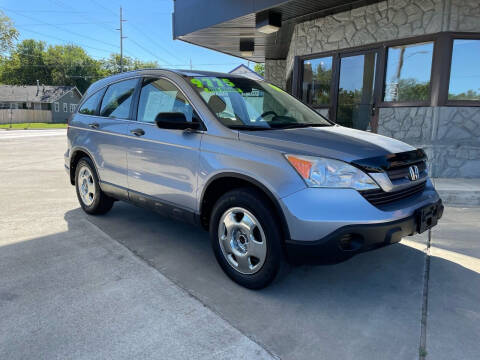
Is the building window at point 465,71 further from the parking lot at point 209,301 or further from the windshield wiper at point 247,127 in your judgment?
the windshield wiper at point 247,127

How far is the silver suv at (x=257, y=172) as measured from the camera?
99.6 inches

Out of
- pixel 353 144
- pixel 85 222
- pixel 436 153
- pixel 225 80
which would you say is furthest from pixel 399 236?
pixel 436 153

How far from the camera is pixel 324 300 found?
2.85 meters

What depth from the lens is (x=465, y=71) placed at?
703cm

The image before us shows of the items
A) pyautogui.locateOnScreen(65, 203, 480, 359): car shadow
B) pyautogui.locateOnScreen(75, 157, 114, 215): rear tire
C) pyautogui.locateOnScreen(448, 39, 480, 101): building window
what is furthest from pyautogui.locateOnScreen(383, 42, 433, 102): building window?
pyautogui.locateOnScreen(75, 157, 114, 215): rear tire

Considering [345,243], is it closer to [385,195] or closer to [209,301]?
[385,195]

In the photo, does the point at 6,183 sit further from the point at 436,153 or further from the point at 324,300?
the point at 436,153

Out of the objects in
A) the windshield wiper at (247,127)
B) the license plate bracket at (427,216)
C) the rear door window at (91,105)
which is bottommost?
the license plate bracket at (427,216)

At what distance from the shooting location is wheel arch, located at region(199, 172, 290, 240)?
2643mm

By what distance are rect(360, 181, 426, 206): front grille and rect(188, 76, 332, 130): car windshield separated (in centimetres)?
102

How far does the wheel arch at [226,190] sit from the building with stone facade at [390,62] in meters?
5.60

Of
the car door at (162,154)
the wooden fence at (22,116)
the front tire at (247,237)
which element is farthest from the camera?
the wooden fence at (22,116)

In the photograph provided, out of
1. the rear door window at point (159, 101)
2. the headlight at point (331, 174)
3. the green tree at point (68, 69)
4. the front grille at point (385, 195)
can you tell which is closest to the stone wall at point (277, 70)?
the rear door window at point (159, 101)

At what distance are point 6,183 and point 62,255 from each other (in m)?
4.55
